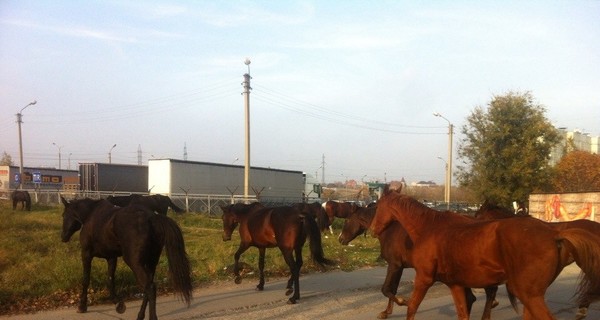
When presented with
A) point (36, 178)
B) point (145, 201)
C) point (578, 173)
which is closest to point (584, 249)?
→ point (145, 201)

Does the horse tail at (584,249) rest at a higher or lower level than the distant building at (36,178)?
higher

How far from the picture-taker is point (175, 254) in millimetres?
7754

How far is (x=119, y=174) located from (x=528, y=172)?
34.0 metres

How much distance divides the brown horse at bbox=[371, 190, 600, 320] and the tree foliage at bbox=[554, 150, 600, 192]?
32.1 m

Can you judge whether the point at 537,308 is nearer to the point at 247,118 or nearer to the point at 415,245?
the point at 415,245

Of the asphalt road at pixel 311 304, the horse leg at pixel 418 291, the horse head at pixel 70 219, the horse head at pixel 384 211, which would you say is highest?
the horse head at pixel 384 211

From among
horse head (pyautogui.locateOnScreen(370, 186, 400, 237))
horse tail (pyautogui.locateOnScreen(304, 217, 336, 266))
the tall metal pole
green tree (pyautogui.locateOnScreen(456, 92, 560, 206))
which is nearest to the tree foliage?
green tree (pyautogui.locateOnScreen(456, 92, 560, 206))

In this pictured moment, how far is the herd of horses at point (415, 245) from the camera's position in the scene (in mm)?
5516

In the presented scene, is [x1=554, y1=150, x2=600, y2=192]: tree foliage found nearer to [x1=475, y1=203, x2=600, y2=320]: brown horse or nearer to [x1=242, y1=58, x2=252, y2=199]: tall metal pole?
[x1=242, y1=58, x2=252, y2=199]: tall metal pole

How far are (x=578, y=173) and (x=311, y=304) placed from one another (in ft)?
116

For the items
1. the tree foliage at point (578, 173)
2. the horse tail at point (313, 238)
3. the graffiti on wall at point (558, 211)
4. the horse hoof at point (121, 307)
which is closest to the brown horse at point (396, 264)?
the horse tail at point (313, 238)

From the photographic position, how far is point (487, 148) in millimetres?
33000

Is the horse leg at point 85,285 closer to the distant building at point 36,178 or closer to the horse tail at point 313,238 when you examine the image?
the horse tail at point 313,238

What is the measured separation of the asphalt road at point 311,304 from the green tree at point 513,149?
2140 cm
